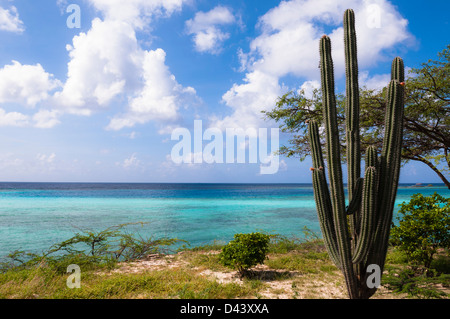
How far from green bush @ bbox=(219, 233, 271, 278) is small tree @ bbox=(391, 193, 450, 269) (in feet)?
9.30

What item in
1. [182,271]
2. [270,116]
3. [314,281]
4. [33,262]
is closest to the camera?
[314,281]

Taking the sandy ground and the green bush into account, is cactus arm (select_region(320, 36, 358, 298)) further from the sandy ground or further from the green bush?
the green bush

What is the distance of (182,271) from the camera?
6.02 m

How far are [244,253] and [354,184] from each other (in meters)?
2.69

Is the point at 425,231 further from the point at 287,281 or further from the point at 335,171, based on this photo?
the point at 335,171

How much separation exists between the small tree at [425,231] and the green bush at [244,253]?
2836 millimetres

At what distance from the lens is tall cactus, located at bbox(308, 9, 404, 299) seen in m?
3.66

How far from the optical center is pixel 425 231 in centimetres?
528

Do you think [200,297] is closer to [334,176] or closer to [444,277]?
[334,176]

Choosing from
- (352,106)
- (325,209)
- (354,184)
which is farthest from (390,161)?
(325,209)

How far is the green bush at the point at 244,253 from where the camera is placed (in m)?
5.43

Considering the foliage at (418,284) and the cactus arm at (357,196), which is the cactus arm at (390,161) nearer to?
the cactus arm at (357,196)
